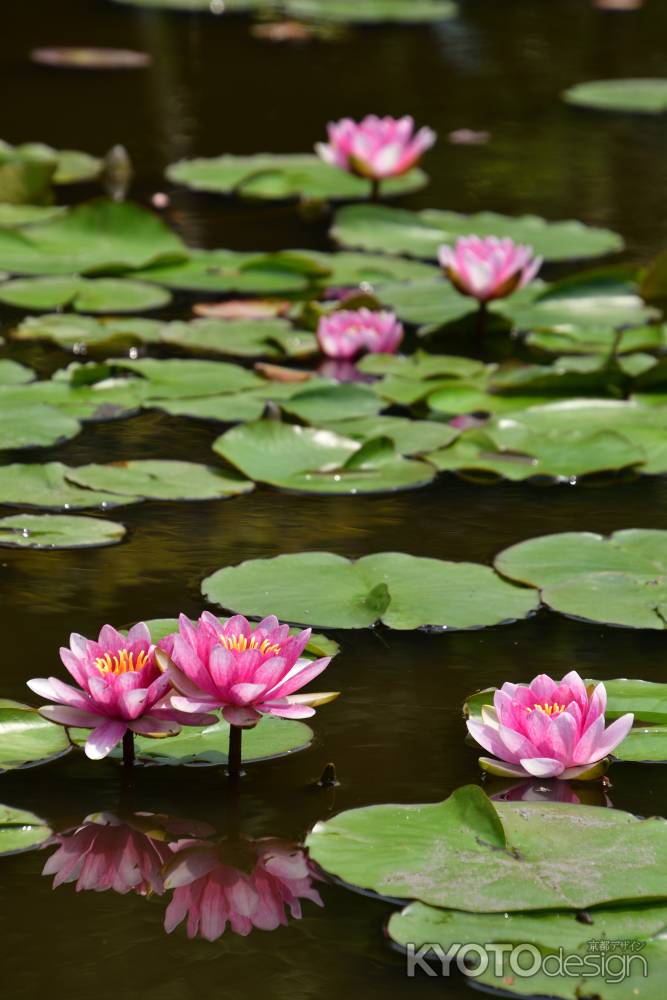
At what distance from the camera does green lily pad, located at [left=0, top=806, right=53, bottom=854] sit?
4.87 ft

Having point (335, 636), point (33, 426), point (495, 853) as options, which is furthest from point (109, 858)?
point (33, 426)

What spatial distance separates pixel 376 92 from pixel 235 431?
3224 mm

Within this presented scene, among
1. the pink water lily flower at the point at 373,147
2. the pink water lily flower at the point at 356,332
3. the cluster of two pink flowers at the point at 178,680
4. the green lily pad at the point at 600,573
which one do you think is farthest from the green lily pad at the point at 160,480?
the pink water lily flower at the point at 373,147

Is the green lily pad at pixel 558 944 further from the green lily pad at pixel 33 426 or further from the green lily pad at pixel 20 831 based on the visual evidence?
the green lily pad at pixel 33 426

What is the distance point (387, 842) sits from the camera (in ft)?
4.83

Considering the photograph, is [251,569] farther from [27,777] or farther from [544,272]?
[544,272]

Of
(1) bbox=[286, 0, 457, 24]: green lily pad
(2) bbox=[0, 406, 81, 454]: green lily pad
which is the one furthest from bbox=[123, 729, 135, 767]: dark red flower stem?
(1) bbox=[286, 0, 457, 24]: green lily pad

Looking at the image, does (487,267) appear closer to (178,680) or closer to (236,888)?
(178,680)

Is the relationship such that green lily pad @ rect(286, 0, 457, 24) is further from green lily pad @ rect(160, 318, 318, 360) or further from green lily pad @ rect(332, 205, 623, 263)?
green lily pad @ rect(160, 318, 318, 360)

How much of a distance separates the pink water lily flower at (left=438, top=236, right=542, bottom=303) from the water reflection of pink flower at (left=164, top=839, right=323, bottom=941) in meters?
1.76

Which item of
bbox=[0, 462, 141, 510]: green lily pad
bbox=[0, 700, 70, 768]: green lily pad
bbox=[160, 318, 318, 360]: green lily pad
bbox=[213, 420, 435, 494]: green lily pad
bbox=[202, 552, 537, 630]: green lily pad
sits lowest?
bbox=[160, 318, 318, 360]: green lily pad

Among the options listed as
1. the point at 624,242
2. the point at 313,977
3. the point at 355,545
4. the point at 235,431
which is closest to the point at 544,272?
the point at 624,242

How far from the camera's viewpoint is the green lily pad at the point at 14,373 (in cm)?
288

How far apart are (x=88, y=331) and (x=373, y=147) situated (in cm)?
116
